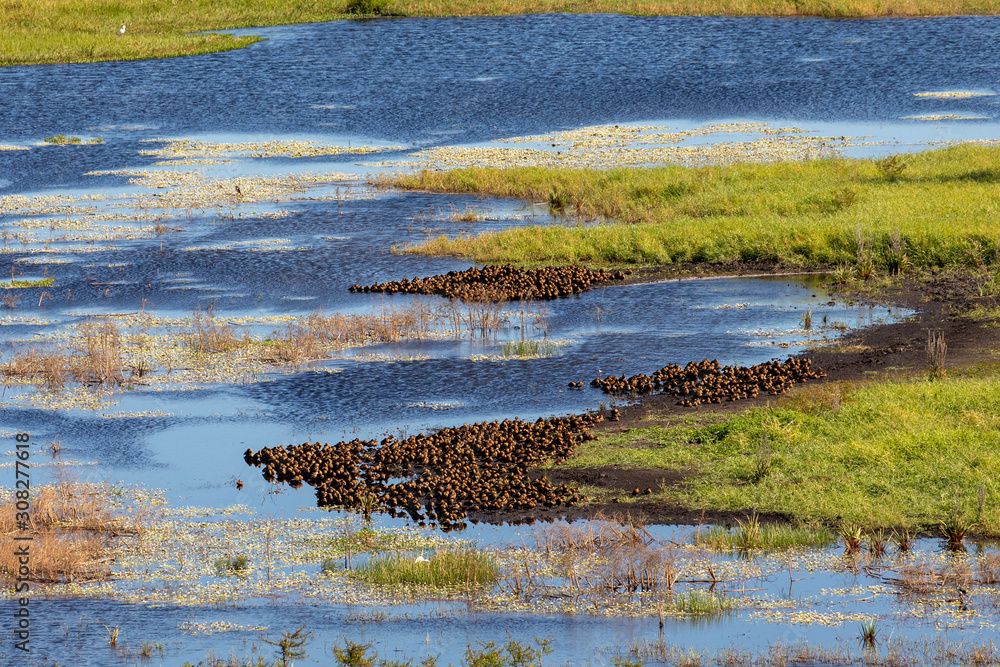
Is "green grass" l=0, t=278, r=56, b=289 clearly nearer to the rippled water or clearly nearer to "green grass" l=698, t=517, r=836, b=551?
the rippled water

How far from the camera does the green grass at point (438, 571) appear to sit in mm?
12898

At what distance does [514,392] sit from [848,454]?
228 inches

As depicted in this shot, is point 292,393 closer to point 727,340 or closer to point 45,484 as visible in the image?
point 45,484

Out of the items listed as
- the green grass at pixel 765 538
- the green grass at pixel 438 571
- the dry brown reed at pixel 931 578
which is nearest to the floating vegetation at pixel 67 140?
the green grass at pixel 438 571

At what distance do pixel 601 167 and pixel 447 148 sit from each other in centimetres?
787

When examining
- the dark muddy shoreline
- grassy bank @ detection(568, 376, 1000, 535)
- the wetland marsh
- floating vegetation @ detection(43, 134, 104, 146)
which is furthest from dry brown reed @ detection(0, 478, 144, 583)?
floating vegetation @ detection(43, 134, 104, 146)

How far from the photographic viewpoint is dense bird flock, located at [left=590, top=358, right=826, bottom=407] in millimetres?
18891

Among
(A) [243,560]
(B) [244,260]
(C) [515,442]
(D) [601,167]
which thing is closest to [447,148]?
(D) [601,167]

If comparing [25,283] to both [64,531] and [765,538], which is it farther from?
[765,538]

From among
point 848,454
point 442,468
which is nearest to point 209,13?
point 442,468

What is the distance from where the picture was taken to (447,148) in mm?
44875

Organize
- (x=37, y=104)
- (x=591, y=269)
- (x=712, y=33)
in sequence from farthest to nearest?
(x=712, y=33)
(x=37, y=104)
(x=591, y=269)

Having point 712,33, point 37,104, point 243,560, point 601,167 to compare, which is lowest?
point 243,560

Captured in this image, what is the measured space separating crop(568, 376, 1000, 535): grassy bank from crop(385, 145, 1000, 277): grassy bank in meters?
8.79
